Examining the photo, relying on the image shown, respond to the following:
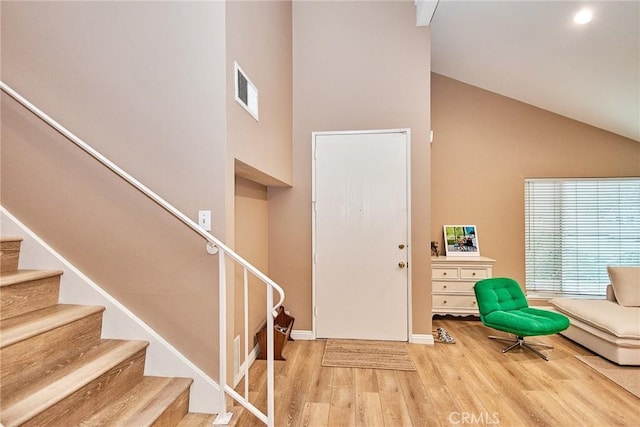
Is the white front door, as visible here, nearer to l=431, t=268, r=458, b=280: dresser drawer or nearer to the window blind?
l=431, t=268, r=458, b=280: dresser drawer

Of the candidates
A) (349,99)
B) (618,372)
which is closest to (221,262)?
(349,99)

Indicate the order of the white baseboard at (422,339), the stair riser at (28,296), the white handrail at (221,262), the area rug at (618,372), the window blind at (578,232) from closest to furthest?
the stair riser at (28,296) → the white handrail at (221,262) → the area rug at (618,372) → the white baseboard at (422,339) → the window blind at (578,232)

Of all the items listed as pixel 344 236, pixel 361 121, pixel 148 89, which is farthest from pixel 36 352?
pixel 361 121

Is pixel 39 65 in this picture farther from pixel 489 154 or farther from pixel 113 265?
pixel 489 154

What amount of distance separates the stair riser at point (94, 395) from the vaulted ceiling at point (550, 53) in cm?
379

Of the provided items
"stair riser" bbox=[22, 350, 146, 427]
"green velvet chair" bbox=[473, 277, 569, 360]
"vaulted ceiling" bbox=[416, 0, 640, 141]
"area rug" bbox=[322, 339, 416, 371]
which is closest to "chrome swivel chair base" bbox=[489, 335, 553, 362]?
"green velvet chair" bbox=[473, 277, 569, 360]

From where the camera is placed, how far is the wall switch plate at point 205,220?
1727 millimetres

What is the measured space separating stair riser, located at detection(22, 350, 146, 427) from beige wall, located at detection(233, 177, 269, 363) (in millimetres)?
768

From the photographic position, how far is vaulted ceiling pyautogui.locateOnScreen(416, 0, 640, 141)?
8.48 ft

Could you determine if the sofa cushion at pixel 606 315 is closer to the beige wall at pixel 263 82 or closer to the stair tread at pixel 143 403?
the beige wall at pixel 263 82

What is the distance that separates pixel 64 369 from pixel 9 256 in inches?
31.5

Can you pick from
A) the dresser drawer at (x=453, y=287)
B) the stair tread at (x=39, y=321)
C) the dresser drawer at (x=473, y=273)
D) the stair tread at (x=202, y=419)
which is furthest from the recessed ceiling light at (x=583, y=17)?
the stair tread at (x=39, y=321)

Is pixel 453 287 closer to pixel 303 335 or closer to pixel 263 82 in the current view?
pixel 303 335

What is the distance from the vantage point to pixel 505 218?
404cm
